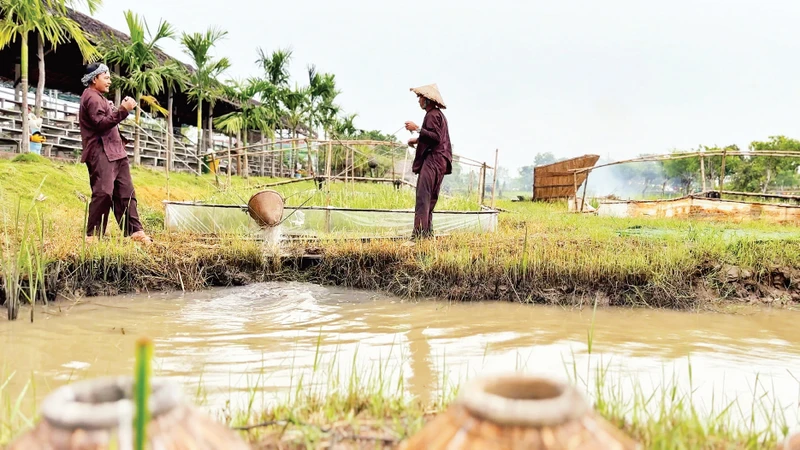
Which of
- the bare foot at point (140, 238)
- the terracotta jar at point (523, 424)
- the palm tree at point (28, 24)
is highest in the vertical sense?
the palm tree at point (28, 24)

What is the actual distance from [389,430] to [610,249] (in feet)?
13.3

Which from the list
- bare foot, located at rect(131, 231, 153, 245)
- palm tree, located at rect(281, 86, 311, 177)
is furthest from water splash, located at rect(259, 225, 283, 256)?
palm tree, located at rect(281, 86, 311, 177)

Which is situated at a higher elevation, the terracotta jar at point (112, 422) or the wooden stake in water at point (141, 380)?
the wooden stake in water at point (141, 380)

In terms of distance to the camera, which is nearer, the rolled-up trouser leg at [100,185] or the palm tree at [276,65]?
the rolled-up trouser leg at [100,185]

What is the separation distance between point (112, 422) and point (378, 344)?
2466 millimetres

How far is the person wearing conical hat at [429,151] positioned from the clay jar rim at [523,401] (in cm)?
459

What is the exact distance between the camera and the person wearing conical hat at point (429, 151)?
5.54 meters

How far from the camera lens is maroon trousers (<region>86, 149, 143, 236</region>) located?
186 inches

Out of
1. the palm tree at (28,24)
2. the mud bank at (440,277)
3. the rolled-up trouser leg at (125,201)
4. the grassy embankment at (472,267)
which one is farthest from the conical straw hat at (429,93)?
the palm tree at (28,24)

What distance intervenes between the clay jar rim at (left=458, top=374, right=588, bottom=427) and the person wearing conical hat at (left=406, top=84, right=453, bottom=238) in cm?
459

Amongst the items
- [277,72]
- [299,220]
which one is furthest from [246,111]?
[299,220]

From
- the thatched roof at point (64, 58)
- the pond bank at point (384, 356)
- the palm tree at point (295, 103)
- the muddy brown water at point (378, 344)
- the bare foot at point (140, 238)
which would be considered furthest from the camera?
the palm tree at point (295, 103)

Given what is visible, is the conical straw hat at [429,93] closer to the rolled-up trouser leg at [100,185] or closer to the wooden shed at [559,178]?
the rolled-up trouser leg at [100,185]

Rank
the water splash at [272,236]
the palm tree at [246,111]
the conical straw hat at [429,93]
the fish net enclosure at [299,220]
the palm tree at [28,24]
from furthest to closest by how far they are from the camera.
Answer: the palm tree at [246,111] → the palm tree at [28,24] → the fish net enclosure at [299,220] → the conical straw hat at [429,93] → the water splash at [272,236]
